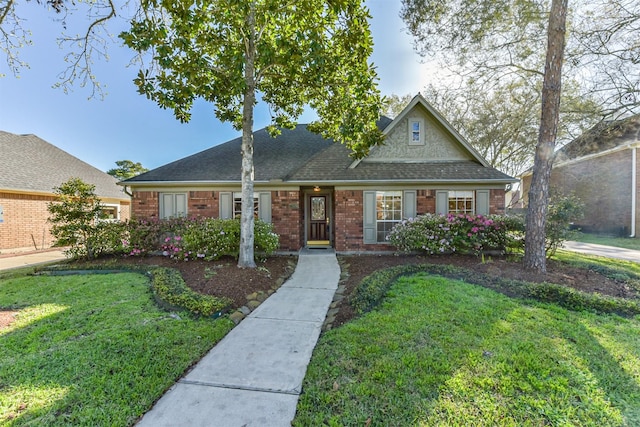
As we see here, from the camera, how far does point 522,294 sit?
5.38 meters

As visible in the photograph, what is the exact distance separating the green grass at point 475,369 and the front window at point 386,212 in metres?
5.59

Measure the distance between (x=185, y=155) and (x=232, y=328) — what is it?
9.91 m

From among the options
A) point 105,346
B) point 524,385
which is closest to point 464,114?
point 524,385

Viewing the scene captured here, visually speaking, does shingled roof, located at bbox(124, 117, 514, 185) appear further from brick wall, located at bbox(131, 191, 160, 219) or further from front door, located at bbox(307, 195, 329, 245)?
front door, located at bbox(307, 195, 329, 245)

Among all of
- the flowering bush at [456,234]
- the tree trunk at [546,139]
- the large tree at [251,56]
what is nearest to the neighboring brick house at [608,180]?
the flowering bush at [456,234]

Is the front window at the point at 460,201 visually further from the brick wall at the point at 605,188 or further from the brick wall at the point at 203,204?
the brick wall at the point at 605,188

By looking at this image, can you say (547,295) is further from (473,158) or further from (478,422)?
(473,158)

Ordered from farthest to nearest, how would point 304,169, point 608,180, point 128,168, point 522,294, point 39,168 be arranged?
point 128,168 < point 608,180 < point 39,168 < point 304,169 < point 522,294

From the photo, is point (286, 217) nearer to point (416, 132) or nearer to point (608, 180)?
point (416, 132)

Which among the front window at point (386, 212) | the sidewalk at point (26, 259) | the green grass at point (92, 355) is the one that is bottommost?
the sidewalk at point (26, 259)

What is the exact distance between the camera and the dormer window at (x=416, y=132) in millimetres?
10797

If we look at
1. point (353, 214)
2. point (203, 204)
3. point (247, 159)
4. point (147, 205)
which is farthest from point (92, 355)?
point (147, 205)

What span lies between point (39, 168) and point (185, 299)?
15.6 meters

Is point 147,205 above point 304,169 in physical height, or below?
below
